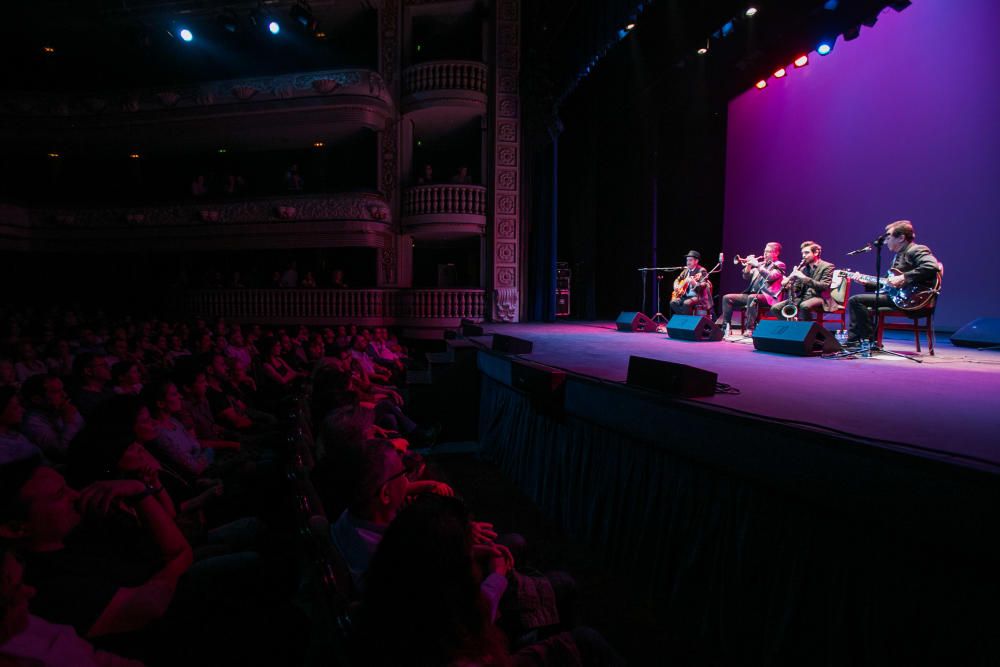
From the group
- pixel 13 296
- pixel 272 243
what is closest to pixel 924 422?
pixel 272 243

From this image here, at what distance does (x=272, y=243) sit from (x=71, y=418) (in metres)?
8.53

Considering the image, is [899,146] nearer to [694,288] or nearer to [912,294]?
[694,288]

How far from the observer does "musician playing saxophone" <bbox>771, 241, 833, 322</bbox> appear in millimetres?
5117

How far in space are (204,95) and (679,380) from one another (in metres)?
11.3

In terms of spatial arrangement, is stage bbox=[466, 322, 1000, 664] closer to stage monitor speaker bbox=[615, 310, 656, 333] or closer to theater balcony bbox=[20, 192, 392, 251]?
stage monitor speaker bbox=[615, 310, 656, 333]

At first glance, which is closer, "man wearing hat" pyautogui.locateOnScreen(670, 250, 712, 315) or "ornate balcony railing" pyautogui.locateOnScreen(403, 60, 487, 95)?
"man wearing hat" pyautogui.locateOnScreen(670, 250, 712, 315)

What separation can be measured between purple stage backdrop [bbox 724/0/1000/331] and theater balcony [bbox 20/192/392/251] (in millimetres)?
6858

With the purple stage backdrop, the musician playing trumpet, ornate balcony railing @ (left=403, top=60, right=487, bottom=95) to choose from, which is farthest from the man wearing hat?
ornate balcony railing @ (left=403, top=60, right=487, bottom=95)

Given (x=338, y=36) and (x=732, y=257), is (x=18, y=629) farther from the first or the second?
(x=338, y=36)

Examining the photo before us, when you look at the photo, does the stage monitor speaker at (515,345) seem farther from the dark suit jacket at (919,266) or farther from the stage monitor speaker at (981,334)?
the stage monitor speaker at (981,334)

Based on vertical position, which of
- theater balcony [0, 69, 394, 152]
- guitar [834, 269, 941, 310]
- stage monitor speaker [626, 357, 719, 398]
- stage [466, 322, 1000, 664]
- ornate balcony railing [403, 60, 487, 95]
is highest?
ornate balcony railing [403, 60, 487, 95]

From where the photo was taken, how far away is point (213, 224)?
423 inches

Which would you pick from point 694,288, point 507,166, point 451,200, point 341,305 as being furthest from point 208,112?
point 694,288

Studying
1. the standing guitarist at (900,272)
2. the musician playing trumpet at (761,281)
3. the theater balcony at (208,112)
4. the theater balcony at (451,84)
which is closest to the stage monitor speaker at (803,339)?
the standing guitarist at (900,272)
